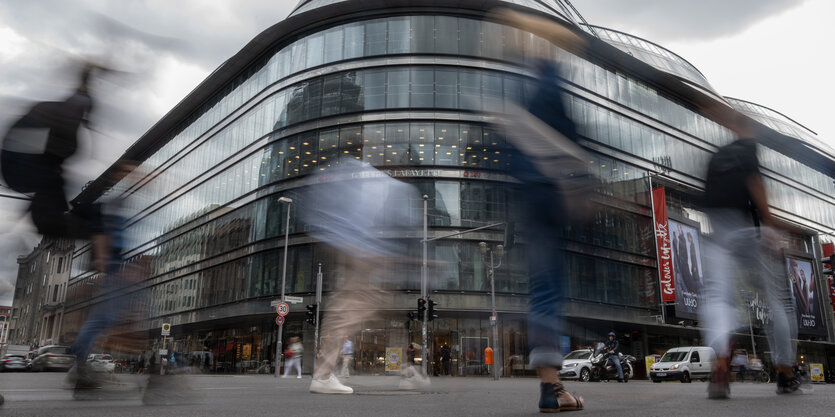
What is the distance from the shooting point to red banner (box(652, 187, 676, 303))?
124 feet

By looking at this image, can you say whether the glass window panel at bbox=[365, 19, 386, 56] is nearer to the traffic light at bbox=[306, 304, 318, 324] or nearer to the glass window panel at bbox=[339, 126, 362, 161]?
the glass window panel at bbox=[339, 126, 362, 161]

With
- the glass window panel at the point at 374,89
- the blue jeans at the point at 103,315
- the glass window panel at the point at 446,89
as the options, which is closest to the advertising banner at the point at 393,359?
the glass window panel at the point at 374,89

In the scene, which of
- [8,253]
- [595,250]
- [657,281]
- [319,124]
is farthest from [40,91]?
[657,281]

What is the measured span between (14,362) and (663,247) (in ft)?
128

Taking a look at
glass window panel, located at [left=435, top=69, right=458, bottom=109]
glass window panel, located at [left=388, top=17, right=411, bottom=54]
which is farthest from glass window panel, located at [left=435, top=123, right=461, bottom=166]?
glass window panel, located at [left=388, top=17, right=411, bottom=54]

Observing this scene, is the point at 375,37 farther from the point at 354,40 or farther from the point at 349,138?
the point at 349,138

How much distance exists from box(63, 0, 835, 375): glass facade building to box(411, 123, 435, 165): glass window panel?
0.29 ft

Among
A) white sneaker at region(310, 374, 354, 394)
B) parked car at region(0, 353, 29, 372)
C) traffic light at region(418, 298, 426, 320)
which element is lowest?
parked car at region(0, 353, 29, 372)

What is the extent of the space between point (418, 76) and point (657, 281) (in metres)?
22.5

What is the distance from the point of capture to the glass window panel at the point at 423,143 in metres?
33.3

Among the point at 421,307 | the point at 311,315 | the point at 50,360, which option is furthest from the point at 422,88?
the point at 50,360

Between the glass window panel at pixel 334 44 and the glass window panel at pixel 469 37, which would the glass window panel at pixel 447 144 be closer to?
the glass window panel at pixel 469 37

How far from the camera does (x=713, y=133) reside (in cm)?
4850

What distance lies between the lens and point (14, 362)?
83.2 feet
